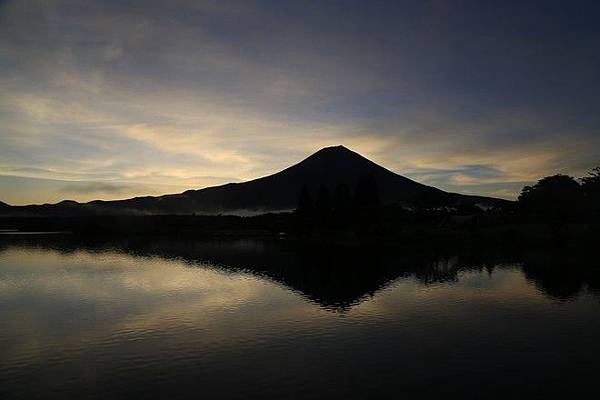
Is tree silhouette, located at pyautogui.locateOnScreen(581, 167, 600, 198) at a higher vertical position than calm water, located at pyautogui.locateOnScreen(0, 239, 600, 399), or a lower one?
higher

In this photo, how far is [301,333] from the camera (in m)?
33.7

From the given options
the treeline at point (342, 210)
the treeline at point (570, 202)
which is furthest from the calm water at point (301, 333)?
the treeline at point (342, 210)

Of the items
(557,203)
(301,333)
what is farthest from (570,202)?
(301,333)

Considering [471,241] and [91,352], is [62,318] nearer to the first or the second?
[91,352]

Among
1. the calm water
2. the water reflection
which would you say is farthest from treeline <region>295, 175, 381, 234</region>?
the calm water

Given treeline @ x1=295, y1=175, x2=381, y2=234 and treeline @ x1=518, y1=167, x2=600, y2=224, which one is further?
treeline @ x1=295, y1=175, x2=381, y2=234

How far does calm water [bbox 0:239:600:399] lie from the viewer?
23.7m

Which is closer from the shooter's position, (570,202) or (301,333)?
(301,333)

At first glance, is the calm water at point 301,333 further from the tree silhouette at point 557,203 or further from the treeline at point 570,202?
the tree silhouette at point 557,203

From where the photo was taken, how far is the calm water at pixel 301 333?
77.8 feet

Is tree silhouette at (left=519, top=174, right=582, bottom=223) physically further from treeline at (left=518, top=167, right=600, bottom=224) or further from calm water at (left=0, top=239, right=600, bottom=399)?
calm water at (left=0, top=239, right=600, bottom=399)

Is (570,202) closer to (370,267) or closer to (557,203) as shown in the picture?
(557,203)

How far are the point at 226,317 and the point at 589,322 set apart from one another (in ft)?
104

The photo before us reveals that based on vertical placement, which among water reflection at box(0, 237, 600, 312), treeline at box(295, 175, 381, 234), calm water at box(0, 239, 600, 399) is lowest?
calm water at box(0, 239, 600, 399)
